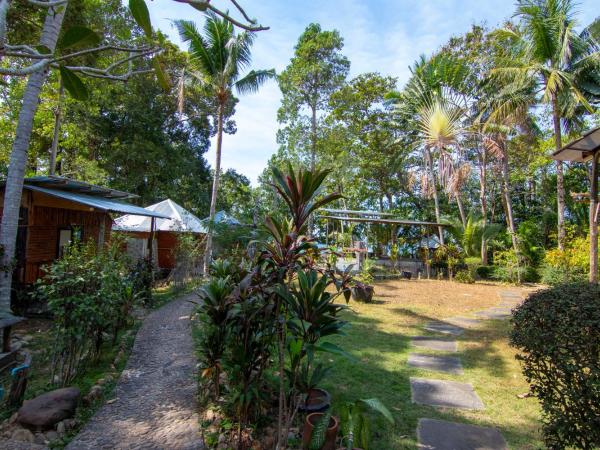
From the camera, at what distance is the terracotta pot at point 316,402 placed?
3123 mm

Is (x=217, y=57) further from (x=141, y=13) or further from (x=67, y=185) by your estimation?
(x=141, y=13)

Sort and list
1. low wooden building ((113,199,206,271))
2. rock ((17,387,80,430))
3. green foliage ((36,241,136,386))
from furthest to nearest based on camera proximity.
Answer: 1. low wooden building ((113,199,206,271))
2. green foliage ((36,241,136,386))
3. rock ((17,387,80,430))

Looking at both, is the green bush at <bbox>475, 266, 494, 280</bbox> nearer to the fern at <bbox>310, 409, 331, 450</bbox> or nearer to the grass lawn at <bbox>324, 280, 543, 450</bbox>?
the grass lawn at <bbox>324, 280, 543, 450</bbox>

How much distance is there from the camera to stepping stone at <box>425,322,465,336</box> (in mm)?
6812

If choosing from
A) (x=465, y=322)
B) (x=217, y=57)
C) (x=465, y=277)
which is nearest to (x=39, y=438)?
(x=465, y=322)

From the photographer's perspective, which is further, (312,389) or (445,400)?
(445,400)

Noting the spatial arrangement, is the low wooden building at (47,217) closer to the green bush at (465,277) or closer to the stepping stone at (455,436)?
the stepping stone at (455,436)

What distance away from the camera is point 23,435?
123 inches

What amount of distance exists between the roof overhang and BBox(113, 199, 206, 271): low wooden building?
1090 cm

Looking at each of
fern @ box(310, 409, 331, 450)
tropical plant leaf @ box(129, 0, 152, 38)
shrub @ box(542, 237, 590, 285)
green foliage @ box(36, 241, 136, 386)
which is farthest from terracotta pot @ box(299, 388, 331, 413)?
shrub @ box(542, 237, 590, 285)

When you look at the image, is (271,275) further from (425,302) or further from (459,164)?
(459,164)

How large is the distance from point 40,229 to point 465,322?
30.7 feet

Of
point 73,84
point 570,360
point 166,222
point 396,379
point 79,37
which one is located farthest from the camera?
point 166,222

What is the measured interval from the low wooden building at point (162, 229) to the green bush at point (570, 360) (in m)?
11.4
